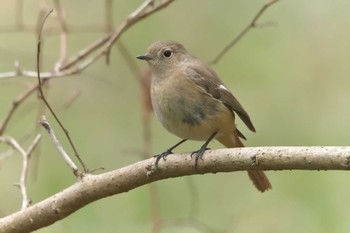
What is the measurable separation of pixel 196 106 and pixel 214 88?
225 millimetres

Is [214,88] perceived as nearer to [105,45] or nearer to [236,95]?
[105,45]

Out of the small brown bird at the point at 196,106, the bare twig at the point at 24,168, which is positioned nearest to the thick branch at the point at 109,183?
the bare twig at the point at 24,168

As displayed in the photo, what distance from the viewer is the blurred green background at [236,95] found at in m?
5.25

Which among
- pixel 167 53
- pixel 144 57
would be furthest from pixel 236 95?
pixel 144 57

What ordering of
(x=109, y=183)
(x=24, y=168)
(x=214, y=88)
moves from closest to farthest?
(x=109, y=183) < (x=24, y=168) < (x=214, y=88)

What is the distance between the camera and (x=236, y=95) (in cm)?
670

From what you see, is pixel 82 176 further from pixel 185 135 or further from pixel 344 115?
pixel 344 115

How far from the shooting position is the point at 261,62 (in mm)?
6840

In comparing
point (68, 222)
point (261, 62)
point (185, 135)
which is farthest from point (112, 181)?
point (261, 62)

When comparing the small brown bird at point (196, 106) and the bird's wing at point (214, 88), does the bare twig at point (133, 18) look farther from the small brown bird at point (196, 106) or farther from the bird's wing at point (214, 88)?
the bird's wing at point (214, 88)

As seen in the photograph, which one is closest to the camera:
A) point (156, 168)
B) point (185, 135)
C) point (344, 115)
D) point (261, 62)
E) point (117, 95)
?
point (156, 168)

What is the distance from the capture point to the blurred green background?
525 centimetres

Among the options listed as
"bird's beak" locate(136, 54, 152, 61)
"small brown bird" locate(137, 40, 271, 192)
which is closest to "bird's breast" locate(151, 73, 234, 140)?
"small brown bird" locate(137, 40, 271, 192)

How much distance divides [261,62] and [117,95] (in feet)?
4.50
